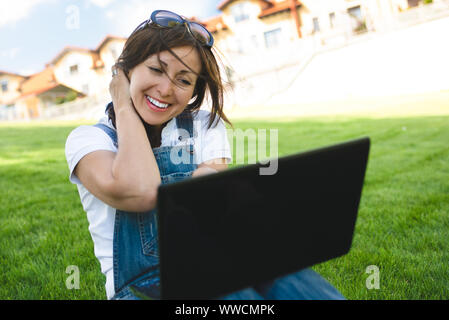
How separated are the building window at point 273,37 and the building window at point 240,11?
2142 mm

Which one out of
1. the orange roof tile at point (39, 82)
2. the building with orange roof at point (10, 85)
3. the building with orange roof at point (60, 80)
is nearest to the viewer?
the building with orange roof at point (60, 80)

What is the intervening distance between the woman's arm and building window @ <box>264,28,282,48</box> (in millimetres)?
29396

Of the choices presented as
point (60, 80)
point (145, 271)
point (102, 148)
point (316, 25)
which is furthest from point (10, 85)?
point (145, 271)

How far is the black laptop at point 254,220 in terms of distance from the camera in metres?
0.86

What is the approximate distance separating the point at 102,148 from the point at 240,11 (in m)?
30.4

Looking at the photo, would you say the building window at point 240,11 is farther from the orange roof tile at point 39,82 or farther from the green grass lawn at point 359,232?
the green grass lawn at point 359,232

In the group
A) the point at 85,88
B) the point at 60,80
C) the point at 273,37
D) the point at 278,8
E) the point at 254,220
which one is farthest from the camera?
the point at 60,80

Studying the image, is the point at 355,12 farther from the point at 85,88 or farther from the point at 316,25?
the point at 85,88

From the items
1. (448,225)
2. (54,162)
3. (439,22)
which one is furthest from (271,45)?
(448,225)

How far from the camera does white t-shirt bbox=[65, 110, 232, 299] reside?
4.43ft

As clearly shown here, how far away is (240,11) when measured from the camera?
2934cm

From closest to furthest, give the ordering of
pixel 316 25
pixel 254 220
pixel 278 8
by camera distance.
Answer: pixel 254 220
pixel 316 25
pixel 278 8

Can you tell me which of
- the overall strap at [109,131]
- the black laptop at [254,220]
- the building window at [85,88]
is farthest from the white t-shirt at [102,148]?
the building window at [85,88]

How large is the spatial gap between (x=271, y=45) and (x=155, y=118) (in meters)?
29.6
